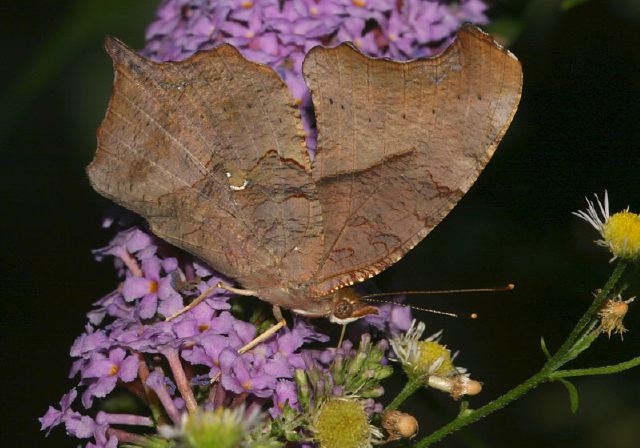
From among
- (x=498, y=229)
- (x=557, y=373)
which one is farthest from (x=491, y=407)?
(x=498, y=229)

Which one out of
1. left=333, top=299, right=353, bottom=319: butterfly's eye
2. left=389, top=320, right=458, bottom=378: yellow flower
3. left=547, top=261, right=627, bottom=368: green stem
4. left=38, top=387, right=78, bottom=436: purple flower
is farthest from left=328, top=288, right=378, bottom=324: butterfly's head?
left=38, top=387, right=78, bottom=436: purple flower

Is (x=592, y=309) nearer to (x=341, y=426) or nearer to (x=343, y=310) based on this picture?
(x=343, y=310)

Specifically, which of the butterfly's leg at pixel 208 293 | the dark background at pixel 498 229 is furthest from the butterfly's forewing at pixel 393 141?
the dark background at pixel 498 229

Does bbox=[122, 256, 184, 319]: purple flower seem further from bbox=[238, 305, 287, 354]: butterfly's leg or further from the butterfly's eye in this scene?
the butterfly's eye

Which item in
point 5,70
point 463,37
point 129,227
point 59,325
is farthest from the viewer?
point 5,70

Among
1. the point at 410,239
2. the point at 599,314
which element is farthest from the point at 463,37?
the point at 599,314

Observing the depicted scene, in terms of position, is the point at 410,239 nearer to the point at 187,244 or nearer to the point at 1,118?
the point at 187,244
